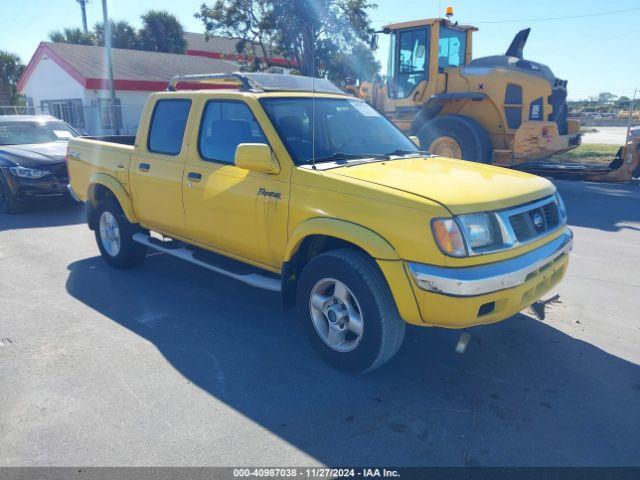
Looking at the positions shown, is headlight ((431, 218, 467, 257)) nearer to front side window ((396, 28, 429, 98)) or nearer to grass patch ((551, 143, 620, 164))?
front side window ((396, 28, 429, 98))

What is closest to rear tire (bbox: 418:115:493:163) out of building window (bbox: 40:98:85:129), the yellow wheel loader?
the yellow wheel loader

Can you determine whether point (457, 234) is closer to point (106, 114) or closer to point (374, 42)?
point (374, 42)

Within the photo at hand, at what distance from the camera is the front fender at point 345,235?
331 cm

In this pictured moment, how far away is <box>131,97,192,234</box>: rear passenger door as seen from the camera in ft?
16.1

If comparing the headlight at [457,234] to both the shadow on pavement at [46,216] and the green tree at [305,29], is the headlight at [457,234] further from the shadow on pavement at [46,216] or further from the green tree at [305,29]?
the green tree at [305,29]

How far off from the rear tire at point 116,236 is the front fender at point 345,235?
265cm

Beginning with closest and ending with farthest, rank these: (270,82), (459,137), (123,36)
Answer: (270,82), (459,137), (123,36)

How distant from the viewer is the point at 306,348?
4098mm

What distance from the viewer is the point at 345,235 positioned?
3.47m

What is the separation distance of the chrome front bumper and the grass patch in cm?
1361

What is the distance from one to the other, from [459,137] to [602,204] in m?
3.01

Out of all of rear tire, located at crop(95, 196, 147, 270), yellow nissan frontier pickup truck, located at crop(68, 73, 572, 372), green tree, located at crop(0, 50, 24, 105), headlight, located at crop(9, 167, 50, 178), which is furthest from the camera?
green tree, located at crop(0, 50, 24, 105)

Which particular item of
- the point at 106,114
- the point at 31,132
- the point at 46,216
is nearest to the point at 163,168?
the point at 46,216

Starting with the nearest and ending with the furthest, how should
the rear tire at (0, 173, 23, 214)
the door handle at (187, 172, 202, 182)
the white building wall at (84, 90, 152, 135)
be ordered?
1. the door handle at (187, 172, 202, 182)
2. the rear tire at (0, 173, 23, 214)
3. the white building wall at (84, 90, 152, 135)
